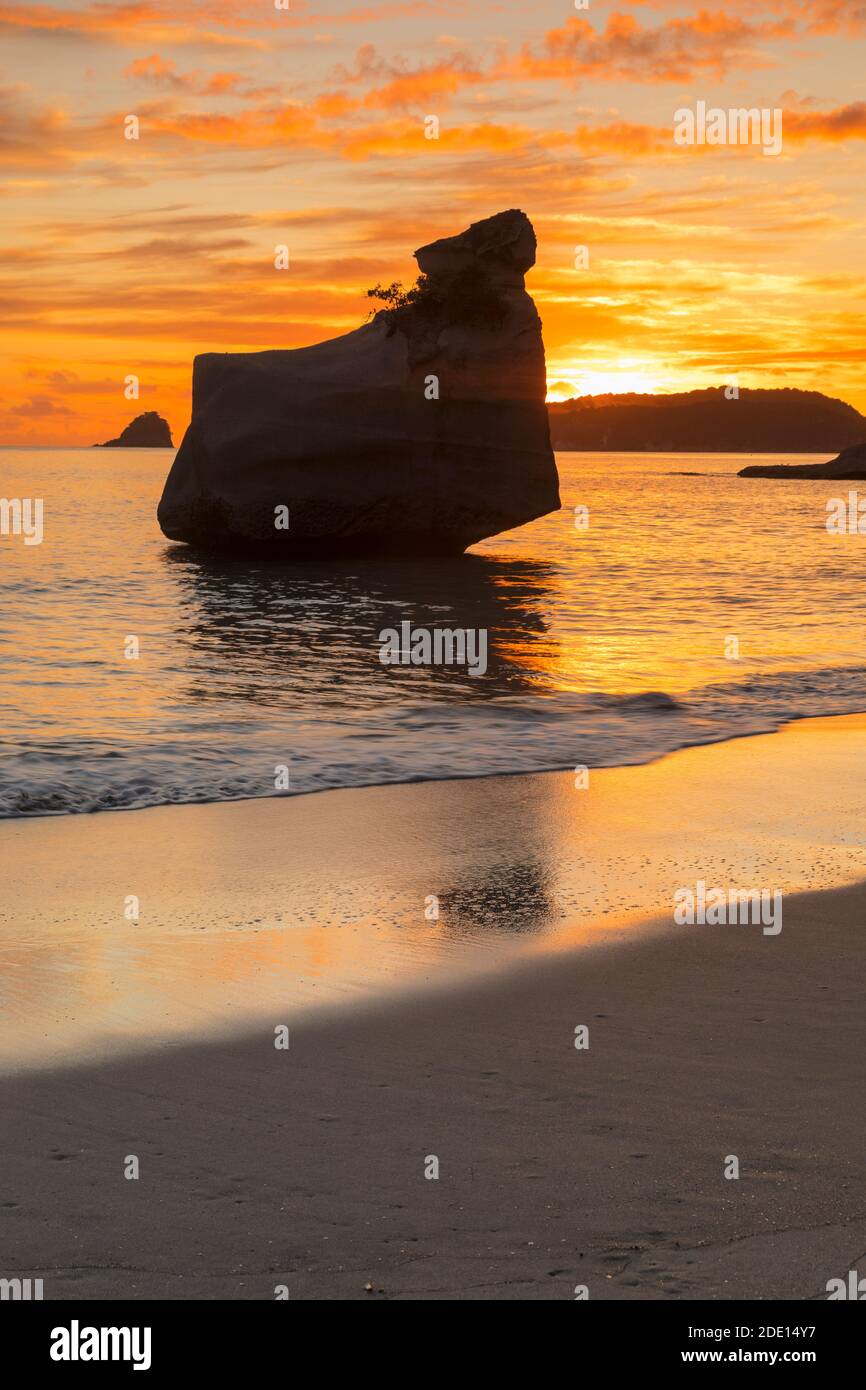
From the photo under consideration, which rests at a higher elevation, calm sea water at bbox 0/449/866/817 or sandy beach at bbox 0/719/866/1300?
calm sea water at bbox 0/449/866/817

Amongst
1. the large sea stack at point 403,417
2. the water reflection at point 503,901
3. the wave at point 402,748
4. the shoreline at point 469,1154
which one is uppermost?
the large sea stack at point 403,417

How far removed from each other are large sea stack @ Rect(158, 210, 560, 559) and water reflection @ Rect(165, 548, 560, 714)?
1557mm

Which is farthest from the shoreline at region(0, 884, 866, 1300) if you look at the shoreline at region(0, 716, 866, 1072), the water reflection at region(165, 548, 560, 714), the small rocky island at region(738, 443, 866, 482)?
the small rocky island at region(738, 443, 866, 482)

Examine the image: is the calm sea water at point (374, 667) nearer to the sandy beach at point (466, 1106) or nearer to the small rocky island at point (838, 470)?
the sandy beach at point (466, 1106)

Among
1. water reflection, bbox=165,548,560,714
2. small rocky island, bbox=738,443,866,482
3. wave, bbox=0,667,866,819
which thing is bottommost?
wave, bbox=0,667,866,819

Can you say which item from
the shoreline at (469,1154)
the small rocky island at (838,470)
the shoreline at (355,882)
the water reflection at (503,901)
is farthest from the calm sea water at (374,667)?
the small rocky island at (838,470)

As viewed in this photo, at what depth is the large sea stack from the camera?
1260 inches

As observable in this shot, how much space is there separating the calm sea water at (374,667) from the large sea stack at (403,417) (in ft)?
5.36

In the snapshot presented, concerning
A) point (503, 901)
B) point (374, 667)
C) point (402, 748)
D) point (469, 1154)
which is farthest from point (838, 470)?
point (469, 1154)

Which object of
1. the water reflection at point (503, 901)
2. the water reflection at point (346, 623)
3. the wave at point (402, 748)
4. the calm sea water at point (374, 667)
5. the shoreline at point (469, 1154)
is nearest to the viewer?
the shoreline at point (469, 1154)

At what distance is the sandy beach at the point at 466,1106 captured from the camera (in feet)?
12.2

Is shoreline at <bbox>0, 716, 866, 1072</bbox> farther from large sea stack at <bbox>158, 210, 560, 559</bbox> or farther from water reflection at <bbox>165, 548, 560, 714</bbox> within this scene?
large sea stack at <bbox>158, 210, 560, 559</bbox>

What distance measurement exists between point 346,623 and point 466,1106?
18996 mm

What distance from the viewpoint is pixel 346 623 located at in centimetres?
2347
